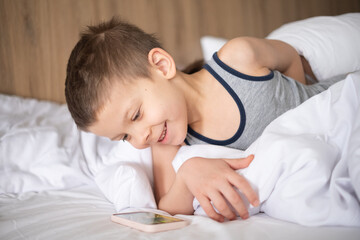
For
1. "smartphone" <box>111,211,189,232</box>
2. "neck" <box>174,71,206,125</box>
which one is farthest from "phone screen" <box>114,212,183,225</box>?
"neck" <box>174,71,206,125</box>

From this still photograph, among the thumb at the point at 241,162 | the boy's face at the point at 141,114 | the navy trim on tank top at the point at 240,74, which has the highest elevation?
the navy trim on tank top at the point at 240,74

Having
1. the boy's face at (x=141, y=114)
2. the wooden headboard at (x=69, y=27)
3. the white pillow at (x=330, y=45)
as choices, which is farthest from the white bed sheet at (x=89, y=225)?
the white pillow at (x=330, y=45)

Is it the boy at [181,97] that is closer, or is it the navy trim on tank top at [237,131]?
the boy at [181,97]

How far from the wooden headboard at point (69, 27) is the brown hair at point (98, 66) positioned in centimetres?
57

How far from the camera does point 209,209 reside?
65 centimetres

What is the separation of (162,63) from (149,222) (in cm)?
47

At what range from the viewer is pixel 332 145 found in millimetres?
593

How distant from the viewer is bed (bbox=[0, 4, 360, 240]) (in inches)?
22.0

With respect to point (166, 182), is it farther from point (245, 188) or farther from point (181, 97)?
point (245, 188)

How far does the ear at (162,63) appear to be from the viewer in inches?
34.2

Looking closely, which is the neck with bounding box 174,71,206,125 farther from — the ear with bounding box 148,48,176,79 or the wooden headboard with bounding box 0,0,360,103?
the wooden headboard with bounding box 0,0,360,103

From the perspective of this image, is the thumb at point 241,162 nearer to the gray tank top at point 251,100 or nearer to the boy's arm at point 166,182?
the boy's arm at point 166,182

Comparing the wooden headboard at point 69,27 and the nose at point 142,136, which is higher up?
the wooden headboard at point 69,27

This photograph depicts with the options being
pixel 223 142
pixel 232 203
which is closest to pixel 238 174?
pixel 232 203
